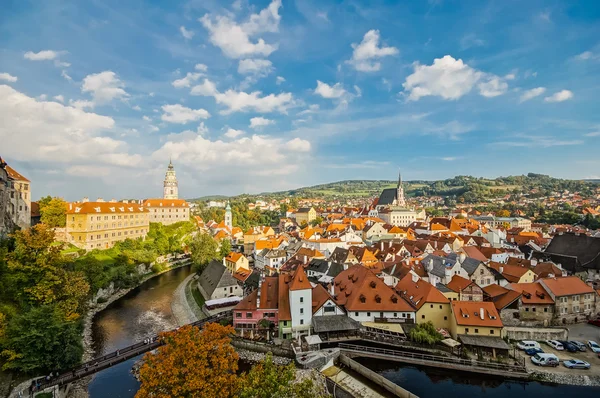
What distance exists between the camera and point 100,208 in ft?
188

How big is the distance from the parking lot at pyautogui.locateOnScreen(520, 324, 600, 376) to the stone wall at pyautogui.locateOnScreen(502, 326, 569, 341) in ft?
2.13

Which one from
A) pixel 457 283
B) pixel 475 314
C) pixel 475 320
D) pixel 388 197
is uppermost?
pixel 388 197

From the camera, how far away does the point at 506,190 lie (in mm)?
195500

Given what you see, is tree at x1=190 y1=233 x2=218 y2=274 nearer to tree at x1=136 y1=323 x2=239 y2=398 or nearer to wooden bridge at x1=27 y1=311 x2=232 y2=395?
wooden bridge at x1=27 y1=311 x2=232 y2=395

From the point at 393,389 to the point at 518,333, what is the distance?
46.8 feet

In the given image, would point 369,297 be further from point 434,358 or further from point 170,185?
point 170,185

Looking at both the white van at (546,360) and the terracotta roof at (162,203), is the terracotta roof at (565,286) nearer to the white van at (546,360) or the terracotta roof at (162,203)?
the white van at (546,360)

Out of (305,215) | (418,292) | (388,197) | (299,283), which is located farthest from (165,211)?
(388,197)

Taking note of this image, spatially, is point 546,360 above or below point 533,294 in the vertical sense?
below

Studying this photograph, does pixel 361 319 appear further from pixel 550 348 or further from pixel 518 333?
pixel 550 348

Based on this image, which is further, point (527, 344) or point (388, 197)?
point (388, 197)

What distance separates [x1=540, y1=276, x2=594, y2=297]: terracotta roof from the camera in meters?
31.5

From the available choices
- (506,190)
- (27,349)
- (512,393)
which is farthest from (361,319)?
(506,190)

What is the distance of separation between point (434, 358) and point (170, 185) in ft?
323
